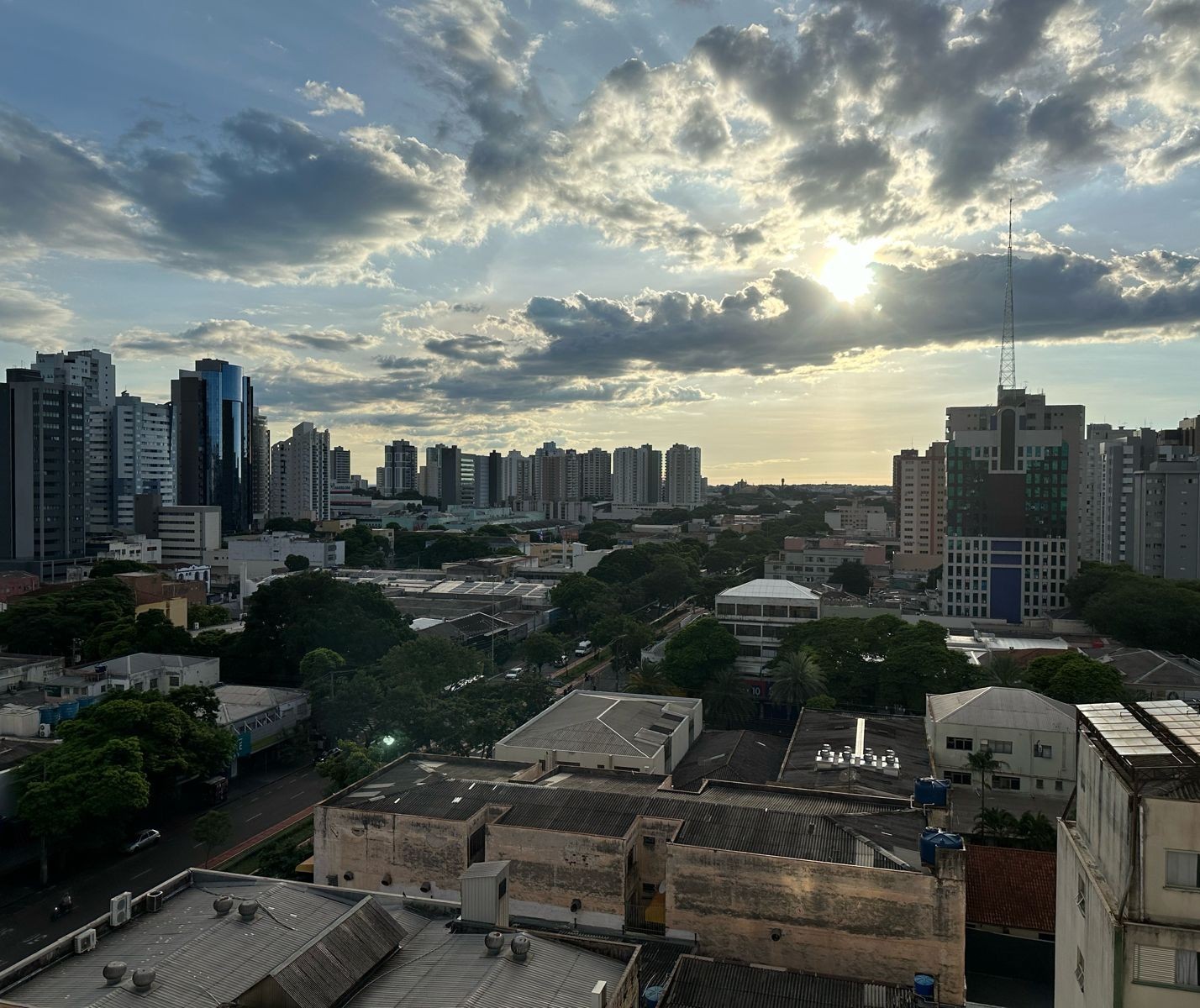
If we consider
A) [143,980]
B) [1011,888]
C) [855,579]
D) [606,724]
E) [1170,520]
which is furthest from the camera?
[855,579]

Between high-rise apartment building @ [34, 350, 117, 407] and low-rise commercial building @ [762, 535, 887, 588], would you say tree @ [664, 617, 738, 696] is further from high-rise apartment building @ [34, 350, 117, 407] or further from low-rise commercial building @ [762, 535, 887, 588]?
high-rise apartment building @ [34, 350, 117, 407]

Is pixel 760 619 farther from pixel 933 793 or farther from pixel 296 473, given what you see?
pixel 296 473

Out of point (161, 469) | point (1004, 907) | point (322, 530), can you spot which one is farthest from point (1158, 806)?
point (161, 469)

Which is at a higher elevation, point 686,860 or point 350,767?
point 686,860

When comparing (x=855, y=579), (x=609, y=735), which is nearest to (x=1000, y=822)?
(x=609, y=735)

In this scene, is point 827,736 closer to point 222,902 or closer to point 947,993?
point 947,993

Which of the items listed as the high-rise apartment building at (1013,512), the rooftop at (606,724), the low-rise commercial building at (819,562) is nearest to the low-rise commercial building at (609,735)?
the rooftop at (606,724)

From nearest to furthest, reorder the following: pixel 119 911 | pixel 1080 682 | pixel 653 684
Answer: pixel 119 911, pixel 1080 682, pixel 653 684
